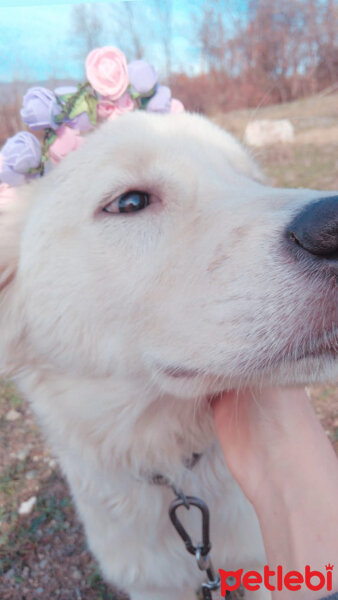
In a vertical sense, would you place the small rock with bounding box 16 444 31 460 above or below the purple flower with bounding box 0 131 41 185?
below

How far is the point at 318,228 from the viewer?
112 centimetres

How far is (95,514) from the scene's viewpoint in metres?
2.11

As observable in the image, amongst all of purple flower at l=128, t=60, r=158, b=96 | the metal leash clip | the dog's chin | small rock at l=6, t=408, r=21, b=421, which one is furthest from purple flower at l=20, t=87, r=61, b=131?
small rock at l=6, t=408, r=21, b=421

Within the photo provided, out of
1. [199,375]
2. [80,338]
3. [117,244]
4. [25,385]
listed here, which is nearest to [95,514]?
[25,385]

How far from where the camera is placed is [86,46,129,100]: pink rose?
2.10m

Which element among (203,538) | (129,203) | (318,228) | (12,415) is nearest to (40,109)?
(129,203)

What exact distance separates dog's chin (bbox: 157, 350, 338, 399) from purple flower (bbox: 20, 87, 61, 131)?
132 cm

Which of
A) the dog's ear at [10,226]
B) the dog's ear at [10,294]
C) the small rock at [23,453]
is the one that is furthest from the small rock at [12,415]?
the dog's ear at [10,226]

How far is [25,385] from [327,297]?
1442 mm

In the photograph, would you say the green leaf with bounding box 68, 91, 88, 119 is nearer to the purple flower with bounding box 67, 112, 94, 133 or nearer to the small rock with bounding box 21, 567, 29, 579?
the purple flower with bounding box 67, 112, 94, 133

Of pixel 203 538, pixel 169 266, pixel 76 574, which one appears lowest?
pixel 76 574

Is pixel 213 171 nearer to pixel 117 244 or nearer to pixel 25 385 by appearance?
pixel 117 244

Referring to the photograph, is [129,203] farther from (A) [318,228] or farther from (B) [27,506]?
(B) [27,506]

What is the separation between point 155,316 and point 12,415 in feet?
10.1
